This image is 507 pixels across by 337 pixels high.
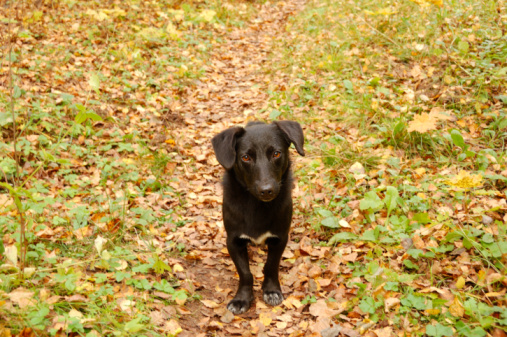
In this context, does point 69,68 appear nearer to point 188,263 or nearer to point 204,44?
point 204,44

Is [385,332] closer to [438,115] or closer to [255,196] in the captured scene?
[255,196]

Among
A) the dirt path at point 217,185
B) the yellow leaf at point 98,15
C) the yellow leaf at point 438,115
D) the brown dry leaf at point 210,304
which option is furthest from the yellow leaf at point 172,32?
the brown dry leaf at point 210,304

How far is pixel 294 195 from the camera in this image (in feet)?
17.6

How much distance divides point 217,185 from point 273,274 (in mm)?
2277

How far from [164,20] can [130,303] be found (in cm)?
926

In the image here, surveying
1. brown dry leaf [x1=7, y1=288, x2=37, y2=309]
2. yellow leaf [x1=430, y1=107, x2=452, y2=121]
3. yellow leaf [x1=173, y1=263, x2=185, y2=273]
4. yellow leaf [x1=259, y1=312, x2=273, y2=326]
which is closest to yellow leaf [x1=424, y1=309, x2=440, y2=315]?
yellow leaf [x1=259, y1=312, x2=273, y2=326]

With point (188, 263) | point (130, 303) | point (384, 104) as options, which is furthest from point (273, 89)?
point (130, 303)

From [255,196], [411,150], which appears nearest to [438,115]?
[411,150]

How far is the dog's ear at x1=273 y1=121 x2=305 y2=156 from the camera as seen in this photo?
12.7 ft

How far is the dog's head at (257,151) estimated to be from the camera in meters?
3.67

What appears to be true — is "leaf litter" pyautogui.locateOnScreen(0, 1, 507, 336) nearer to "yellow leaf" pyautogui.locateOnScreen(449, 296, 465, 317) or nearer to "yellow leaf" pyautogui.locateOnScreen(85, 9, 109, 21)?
"yellow leaf" pyautogui.locateOnScreen(449, 296, 465, 317)

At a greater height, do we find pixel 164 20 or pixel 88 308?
pixel 164 20

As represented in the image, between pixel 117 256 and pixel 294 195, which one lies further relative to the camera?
pixel 294 195

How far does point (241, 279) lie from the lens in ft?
12.9
